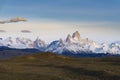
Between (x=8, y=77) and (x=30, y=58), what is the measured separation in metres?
83.3

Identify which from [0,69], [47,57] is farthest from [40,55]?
[0,69]

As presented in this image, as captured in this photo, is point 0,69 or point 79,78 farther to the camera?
point 0,69

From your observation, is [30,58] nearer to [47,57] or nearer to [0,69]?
[47,57]

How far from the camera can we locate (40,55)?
17675cm

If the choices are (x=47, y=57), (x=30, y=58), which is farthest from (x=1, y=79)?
(x=47, y=57)

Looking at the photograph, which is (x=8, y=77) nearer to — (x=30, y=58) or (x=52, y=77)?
(x=52, y=77)

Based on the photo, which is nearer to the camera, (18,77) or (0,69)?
(18,77)

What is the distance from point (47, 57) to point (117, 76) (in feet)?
328

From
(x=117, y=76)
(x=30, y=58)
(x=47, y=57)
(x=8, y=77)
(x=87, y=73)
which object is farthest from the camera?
(x=47, y=57)

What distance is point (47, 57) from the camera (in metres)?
172

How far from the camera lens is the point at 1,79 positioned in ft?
245

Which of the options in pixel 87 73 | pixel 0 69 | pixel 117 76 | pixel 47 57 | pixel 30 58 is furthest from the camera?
pixel 47 57

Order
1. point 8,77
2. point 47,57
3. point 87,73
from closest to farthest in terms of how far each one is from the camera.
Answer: point 8,77
point 87,73
point 47,57

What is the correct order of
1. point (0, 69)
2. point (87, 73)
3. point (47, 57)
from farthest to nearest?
point (47, 57)
point (0, 69)
point (87, 73)
